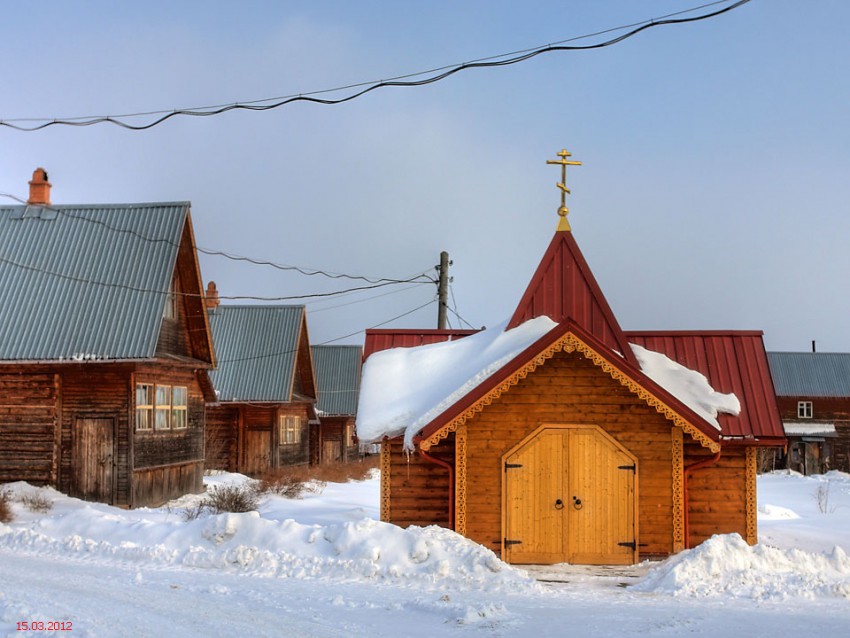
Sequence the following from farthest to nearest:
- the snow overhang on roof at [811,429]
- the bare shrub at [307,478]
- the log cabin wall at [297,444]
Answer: the snow overhang on roof at [811,429] < the log cabin wall at [297,444] < the bare shrub at [307,478]

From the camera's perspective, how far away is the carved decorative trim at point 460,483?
1609 cm

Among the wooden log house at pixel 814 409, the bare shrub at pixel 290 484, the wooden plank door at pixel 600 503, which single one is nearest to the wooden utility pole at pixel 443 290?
the bare shrub at pixel 290 484

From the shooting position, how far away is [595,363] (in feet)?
51.5

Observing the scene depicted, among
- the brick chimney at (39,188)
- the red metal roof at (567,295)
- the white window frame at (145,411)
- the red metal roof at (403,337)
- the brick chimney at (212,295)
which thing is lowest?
the white window frame at (145,411)

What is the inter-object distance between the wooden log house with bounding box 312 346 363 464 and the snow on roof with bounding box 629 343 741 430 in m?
30.3

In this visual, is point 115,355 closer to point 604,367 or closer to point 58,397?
point 58,397

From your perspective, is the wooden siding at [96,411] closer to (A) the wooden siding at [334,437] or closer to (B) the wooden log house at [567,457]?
(B) the wooden log house at [567,457]

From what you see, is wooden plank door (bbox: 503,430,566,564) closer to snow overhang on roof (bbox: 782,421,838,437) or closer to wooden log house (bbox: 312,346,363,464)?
wooden log house (bbox: 312,346,363,464)

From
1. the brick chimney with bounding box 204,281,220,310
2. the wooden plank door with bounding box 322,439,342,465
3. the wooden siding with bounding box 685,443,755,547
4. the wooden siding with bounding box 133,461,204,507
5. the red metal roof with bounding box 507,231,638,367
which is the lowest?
the wooden plank door with bounding box 322,439,342,465

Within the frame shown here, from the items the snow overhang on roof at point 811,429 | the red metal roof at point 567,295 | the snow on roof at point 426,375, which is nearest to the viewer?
the snow on roof at point 426,375

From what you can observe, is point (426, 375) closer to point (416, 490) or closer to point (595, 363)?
point (416, 490)

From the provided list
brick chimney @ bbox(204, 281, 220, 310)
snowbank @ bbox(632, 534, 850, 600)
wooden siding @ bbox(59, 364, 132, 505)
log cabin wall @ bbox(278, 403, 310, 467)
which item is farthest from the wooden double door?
brick chimney @ bbox(204, 281, 220, 310)

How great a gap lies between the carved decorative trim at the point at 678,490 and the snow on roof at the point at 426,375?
299cm

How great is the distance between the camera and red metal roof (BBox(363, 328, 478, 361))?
19656mm
